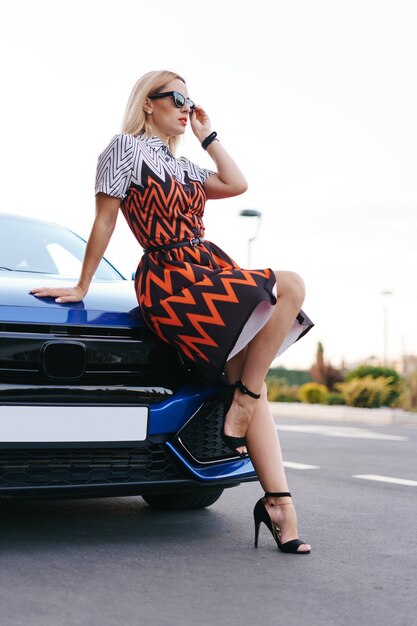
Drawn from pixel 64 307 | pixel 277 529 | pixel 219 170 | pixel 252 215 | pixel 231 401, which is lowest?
pixel 277 529

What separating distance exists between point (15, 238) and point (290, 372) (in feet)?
123

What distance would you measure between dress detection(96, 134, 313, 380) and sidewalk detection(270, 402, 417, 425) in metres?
14.6

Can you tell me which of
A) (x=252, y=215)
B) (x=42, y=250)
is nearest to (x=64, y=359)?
(x=42, y=250)

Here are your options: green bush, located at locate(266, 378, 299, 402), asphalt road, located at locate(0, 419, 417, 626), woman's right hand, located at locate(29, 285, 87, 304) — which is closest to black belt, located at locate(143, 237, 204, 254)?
woman's right hand, located at locate(29, 285, 87, 304)

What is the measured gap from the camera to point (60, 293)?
372 cm

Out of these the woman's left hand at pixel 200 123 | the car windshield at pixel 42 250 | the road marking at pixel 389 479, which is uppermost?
the woman's left hand at pixel 200 123

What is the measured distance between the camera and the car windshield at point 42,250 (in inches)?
192

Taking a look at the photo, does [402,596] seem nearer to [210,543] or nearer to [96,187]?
[210,543]

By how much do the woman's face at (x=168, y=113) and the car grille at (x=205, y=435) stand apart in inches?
47.4

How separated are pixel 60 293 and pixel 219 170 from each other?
0.95 metres

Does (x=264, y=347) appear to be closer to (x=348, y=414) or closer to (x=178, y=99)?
(x=178, y=99)

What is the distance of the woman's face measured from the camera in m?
4.10

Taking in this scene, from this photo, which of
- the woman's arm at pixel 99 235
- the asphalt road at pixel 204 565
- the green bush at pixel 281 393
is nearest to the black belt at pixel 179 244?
the woman's arm at pixel 99 235

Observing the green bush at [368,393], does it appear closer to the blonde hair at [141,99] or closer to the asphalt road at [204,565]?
the asphalt road at [204,565]
